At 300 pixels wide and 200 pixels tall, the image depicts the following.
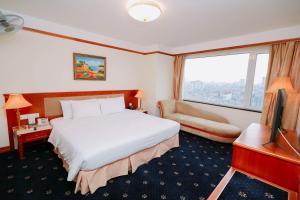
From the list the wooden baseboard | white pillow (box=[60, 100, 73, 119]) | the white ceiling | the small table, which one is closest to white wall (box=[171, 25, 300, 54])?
the white ceiling

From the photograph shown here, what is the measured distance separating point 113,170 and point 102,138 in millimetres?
465

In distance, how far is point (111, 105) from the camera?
3.53m

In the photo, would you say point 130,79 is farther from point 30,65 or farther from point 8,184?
point 8,184

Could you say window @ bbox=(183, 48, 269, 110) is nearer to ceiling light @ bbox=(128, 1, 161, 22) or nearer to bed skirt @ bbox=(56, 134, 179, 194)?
bed skirt @ bbox=(56, 134, 179, 194)

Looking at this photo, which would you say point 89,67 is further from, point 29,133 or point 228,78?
point 228,78

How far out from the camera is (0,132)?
2.54 m

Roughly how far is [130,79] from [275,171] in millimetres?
3761

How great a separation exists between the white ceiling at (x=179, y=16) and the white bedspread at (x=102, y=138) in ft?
6.17

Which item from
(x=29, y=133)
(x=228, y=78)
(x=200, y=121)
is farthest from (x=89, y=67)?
(x=228, y=78)

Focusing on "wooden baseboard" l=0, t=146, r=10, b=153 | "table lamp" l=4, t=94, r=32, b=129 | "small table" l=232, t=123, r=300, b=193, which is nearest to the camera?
"small table" l=232, t=123, r=300, b=193

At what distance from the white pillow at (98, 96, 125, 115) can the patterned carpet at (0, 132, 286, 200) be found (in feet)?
4.23

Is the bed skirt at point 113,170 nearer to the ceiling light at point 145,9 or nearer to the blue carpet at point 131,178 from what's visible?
the blue carpet at point 131,178

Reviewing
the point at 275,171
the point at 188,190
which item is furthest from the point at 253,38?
the point at 188,190

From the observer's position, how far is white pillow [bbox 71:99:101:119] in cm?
298
